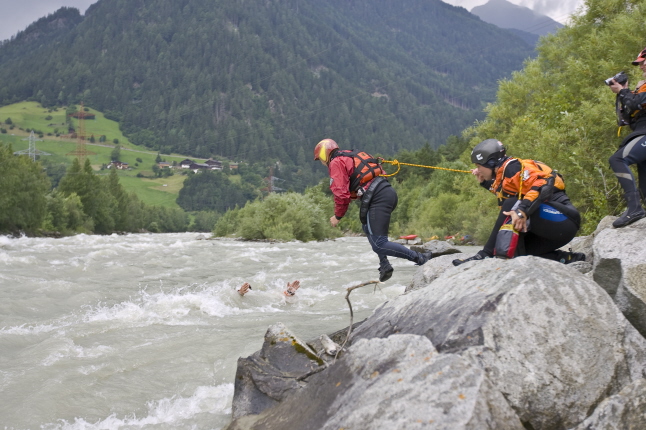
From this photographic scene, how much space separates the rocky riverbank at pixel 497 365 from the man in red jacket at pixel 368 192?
3371 millimetres

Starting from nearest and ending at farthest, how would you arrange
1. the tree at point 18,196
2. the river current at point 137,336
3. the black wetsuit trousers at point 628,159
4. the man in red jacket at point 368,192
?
the river current at point 137,336
the black wetsuit trousers at point 628,159
the man in red jacket at point 368,192
the tree at point 18,196

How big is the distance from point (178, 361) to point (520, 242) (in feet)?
16.5

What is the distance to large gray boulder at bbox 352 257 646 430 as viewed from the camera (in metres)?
4.29

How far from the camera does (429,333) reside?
4.98 meters

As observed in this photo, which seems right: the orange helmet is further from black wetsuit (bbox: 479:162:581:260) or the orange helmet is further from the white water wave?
the white water wave

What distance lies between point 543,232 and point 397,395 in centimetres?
373

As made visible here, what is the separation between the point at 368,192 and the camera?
356 inches

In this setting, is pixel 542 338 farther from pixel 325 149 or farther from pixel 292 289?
pixel 292 289

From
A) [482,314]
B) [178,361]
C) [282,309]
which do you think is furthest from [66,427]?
[282,309]

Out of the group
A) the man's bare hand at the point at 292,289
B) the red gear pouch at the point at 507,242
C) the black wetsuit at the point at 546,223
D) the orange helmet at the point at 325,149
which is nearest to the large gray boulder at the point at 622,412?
the red gear pouch at the point at 507,242

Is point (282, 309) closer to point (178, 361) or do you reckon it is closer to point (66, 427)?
point (178, 361)

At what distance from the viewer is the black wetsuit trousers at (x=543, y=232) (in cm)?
679

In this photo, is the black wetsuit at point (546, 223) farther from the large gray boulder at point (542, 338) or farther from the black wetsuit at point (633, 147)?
the large gray boulder at point (542, 338)

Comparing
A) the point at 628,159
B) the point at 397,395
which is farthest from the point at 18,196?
the point at 397,395
